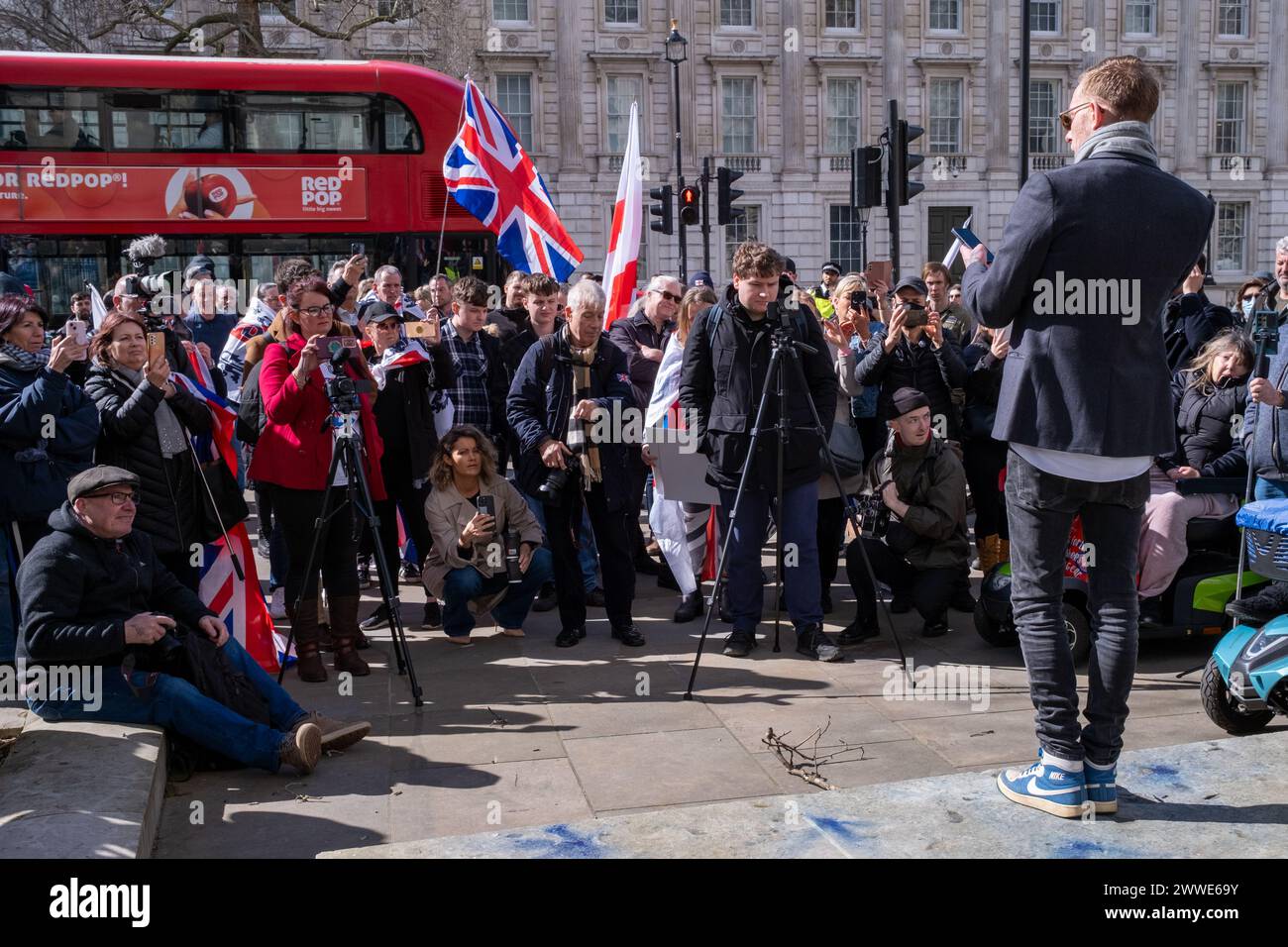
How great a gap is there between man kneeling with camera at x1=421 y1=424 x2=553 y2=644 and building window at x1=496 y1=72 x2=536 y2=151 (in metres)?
30.3

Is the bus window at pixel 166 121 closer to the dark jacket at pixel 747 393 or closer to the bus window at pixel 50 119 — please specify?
the bus window at pixel 50 119

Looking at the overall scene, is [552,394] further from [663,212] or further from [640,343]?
[663,212]

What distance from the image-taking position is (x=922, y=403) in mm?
6629

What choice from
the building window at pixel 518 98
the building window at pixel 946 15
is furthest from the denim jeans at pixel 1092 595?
the building window at pixel 946 15

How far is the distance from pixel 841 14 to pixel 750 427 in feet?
113

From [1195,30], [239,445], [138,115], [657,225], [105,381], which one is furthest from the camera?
[1195,30]

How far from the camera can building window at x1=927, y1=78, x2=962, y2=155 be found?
38156 millimetres

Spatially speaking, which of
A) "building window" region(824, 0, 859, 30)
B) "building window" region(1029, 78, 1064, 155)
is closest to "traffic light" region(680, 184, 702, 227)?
"building window" region(824, 0, 859, 30)

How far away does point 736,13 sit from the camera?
36.8 m

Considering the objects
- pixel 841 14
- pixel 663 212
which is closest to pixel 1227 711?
pixel 663 212

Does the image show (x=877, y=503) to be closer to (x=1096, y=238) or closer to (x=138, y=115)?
(x=1096, y=238)

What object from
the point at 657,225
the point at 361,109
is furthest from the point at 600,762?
the point at 657,225

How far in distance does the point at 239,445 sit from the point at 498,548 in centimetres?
414

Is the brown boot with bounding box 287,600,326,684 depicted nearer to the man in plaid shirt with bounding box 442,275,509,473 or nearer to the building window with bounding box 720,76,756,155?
the man in plaid shirt with bounding box 442,275,509,473
